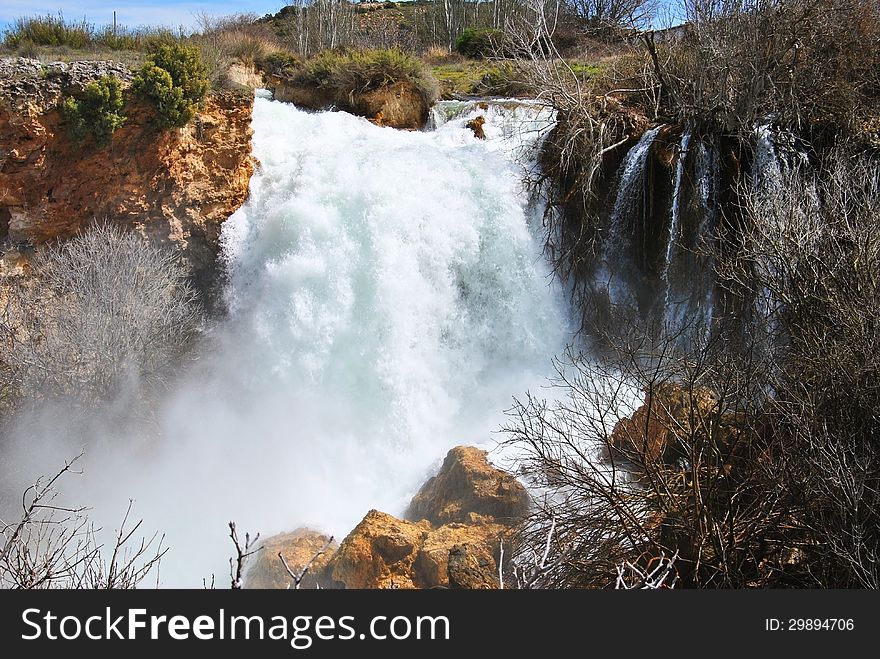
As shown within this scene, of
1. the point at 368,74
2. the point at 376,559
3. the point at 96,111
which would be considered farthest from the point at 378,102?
the point at 376,559

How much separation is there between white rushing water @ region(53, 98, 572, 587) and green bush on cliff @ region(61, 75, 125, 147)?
3.03 m

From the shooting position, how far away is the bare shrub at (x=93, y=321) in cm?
1173

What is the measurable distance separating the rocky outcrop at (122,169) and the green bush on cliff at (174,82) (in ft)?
0.89

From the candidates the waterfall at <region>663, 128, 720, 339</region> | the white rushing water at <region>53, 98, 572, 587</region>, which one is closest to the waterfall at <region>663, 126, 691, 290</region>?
the waterfall at <region>663, 128, 720, 339</region>

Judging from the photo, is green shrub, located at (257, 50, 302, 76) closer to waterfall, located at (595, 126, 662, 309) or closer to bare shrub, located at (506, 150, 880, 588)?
waterfall, located at (595, 126, 662, 309)

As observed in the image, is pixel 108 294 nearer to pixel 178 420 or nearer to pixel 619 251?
pixel 178 420

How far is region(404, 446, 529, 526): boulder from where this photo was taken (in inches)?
326

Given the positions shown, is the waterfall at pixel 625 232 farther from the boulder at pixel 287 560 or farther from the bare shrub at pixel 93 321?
the bare shrub at pixel 93 321

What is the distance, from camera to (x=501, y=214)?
13.8 m

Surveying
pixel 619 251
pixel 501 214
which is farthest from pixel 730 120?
pixel 501 214

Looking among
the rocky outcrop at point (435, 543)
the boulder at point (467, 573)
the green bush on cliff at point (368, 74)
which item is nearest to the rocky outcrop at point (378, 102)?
the green bush on cliff at point (368, 74)

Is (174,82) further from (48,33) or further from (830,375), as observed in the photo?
(830,375)

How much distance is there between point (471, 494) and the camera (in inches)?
336

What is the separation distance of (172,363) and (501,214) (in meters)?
7.33
